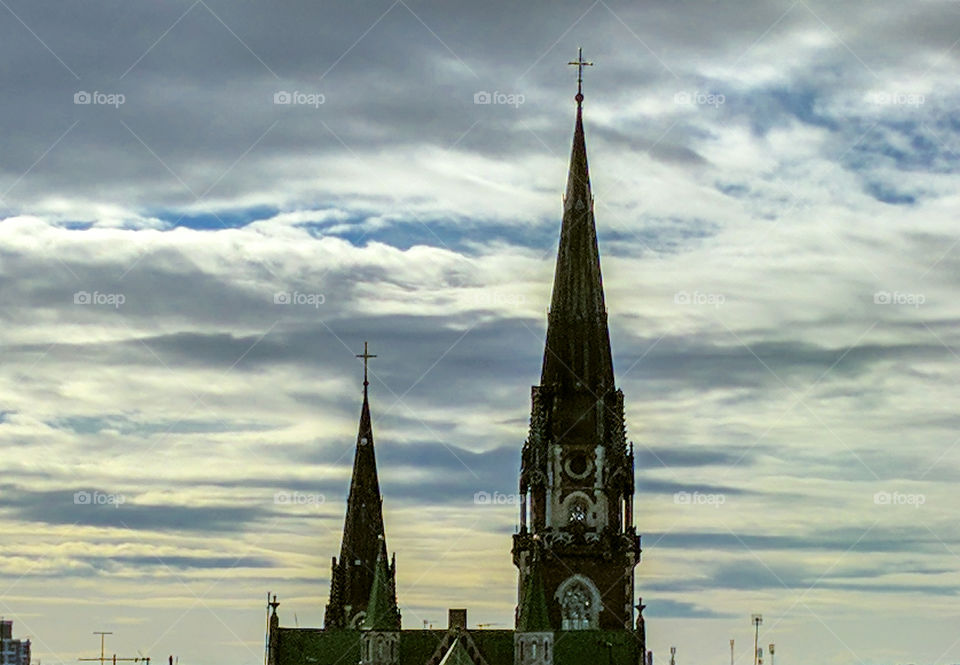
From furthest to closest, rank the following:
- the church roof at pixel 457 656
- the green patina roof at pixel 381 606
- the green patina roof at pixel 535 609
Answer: the green patina roof at pixel 381 606 → the church roof at pixel 457 656 → the green patina roof at pixel 535 609

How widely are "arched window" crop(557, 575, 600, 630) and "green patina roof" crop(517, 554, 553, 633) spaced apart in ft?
12.5

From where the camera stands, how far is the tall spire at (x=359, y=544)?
151875 millimetres

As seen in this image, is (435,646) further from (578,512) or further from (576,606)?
(578,512)

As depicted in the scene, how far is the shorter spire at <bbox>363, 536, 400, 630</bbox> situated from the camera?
144 metres

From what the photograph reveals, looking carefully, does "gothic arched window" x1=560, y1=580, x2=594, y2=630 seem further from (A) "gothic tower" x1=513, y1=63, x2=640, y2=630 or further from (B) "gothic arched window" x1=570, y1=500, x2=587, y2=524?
(B) "gothic arched window" x1=570, y1=500, x2=587, y2=524

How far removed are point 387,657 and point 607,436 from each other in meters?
20.9

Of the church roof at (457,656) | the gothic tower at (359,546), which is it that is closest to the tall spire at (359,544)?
the gothic tower at (359,546)

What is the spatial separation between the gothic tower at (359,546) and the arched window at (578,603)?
12555mm

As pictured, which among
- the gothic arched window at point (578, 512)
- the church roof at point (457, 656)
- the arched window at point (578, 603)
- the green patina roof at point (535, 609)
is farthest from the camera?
the gothic arched window at point (578, 512)

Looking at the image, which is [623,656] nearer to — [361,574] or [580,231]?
[361,574]

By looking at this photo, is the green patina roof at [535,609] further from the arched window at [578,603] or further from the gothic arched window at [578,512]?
the gothic arched window at [578,512]

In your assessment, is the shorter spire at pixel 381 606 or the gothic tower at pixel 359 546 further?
the gothic tower at pixel 359 546

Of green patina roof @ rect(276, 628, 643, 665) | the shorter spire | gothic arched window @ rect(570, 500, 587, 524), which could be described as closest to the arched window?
green patina roof @ rect(276, 628, 643, 665)

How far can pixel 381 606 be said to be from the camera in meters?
144
